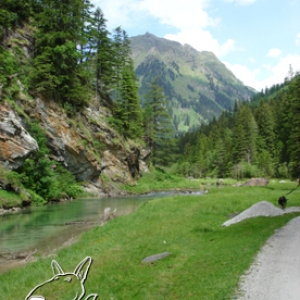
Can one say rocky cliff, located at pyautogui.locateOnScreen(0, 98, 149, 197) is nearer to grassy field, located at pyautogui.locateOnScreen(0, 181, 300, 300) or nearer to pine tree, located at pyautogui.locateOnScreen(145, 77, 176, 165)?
grassy field, located at pyautogui.locateOnScreen(0, 181, 300, 300)

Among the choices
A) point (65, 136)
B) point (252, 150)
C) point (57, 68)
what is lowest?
point (252, 150)

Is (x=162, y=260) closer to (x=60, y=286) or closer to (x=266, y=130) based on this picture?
(x=60, y=286)

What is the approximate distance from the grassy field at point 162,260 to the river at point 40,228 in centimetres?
231

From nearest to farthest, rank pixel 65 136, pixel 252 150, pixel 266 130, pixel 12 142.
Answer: pixel 12 142, pixel 65 136, pixel 252 150, pixel 266 130

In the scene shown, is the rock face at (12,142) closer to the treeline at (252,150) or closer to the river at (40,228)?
the river at (40,228)

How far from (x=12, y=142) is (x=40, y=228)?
1447 centimetres

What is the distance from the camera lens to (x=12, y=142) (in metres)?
33.9

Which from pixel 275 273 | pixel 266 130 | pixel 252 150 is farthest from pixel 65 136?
pixel 266 130

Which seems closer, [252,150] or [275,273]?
[275,273]

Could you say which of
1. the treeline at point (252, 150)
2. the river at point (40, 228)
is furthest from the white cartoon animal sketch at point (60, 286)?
the treeline at point (252, 150)

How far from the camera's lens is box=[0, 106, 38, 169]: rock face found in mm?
33250

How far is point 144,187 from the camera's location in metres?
60.2

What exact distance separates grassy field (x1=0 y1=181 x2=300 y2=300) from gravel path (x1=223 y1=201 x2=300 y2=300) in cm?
33

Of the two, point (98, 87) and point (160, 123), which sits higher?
point (98, 87)
